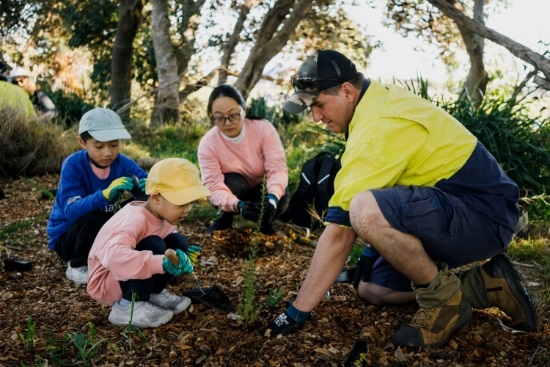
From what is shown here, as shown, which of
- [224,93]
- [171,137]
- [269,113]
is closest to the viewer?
[224,93]

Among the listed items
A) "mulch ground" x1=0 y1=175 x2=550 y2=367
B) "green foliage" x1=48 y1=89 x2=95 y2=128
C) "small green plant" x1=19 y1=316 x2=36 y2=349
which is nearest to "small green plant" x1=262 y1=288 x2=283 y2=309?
"mulch ground" x1=0 y1=175 x2=550 y2=367

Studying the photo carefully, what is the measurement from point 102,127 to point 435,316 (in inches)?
78.8

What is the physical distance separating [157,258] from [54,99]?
7530mm

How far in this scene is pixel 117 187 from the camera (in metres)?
3.09

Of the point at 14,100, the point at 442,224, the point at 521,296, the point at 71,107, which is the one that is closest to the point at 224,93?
the point at 442,224

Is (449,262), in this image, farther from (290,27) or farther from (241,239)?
(290,27)

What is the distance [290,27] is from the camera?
973 cm

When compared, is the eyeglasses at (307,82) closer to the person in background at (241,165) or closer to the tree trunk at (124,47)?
the person in background at (241,165)

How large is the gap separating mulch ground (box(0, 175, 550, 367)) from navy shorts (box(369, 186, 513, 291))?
0.38 metres

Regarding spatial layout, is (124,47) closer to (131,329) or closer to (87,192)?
(87,192)

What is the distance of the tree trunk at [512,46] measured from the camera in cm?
495

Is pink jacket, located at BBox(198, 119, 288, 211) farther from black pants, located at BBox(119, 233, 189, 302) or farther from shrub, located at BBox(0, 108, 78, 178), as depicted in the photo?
shrub, located at BBox(0, 108, 78, 178)

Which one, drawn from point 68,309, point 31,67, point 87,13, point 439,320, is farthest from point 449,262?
point 31,67

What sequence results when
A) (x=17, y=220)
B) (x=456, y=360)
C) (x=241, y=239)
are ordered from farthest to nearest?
(x=17, y=220), (x=241, y=239), (x=456, y=360)
